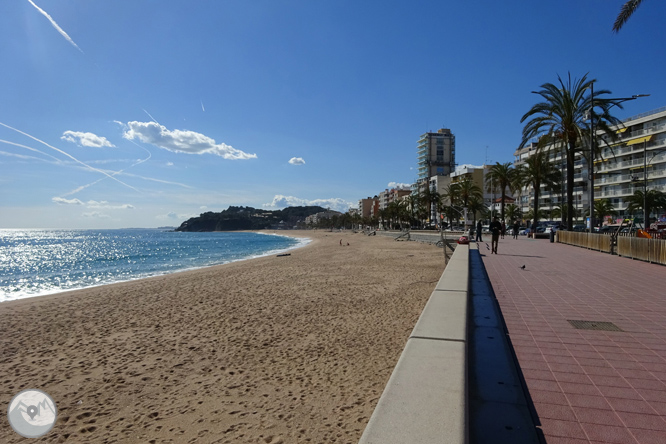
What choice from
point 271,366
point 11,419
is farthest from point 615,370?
point 11,419

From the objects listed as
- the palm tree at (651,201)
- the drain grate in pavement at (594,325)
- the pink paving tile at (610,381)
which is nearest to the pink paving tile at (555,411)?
the pink paving tile at (610,381)

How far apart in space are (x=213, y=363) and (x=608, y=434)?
4.93 metres

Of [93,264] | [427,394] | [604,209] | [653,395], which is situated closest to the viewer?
[427,394]

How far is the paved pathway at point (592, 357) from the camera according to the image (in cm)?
264

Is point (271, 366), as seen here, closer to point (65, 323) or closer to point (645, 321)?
point (645, 321)

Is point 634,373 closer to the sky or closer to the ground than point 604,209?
closer to the ground

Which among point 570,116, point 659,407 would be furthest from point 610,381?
point 570,116

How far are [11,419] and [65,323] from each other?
556 cm

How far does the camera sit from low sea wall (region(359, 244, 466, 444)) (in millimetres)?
1944

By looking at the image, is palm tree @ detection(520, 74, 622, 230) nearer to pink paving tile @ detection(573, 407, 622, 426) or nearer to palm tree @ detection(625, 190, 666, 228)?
pink paving tile @ detection(573, 407, 622, 426)

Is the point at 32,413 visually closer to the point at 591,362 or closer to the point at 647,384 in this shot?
the point at 591,362

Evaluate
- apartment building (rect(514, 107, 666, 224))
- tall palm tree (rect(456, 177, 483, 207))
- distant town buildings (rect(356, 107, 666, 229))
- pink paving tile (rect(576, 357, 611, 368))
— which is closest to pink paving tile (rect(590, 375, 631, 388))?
pink paving tile (rect(576, 357, 611, 368))

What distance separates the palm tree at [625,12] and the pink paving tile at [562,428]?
11.0 meters

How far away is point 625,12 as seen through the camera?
32.2 feet
